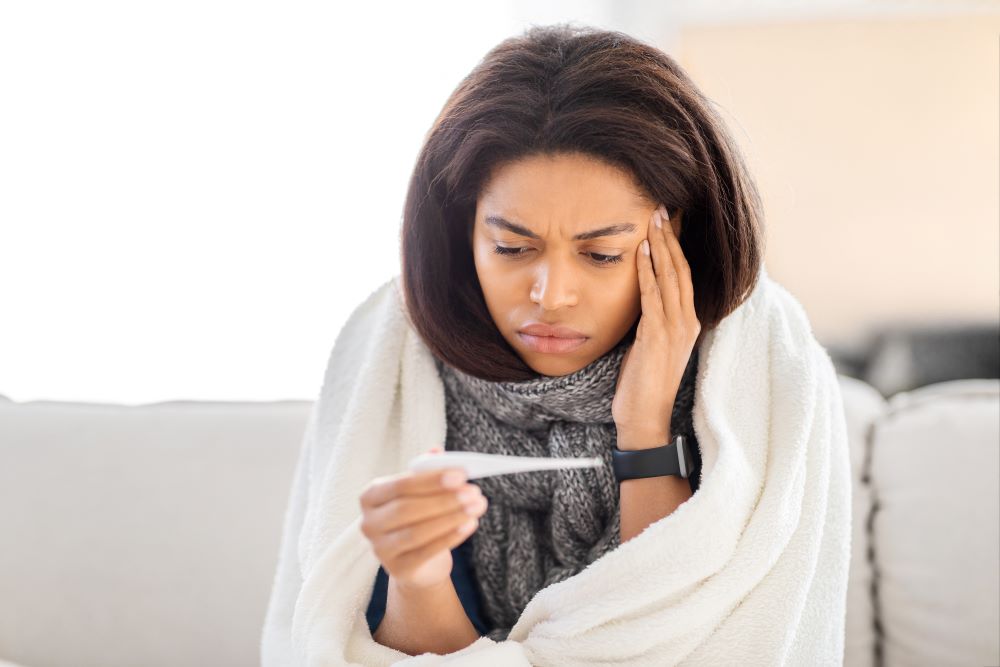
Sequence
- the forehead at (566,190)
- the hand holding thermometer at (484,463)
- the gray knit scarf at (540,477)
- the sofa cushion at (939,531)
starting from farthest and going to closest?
the sofa cushion at (939,531), the gray knit scarf at (540,477), the forehead at (566,190), the hand holding thermometer at (484,463)

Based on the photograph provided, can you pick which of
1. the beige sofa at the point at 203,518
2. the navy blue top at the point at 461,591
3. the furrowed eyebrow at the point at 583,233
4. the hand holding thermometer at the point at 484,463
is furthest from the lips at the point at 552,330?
the beige sofa at the point at 203,518

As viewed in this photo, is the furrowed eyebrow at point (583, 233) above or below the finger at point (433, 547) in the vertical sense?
above

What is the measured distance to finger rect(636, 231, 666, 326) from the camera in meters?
1.06

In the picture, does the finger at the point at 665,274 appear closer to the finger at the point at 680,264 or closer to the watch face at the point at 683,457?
the finger at the point at 680,264

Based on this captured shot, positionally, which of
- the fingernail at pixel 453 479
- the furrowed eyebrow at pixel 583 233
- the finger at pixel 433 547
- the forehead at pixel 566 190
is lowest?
the finger at pixel 433 547

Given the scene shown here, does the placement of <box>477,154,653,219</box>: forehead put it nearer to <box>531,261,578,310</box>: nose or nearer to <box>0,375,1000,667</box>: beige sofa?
<box>531,261,578,310</box>: nose

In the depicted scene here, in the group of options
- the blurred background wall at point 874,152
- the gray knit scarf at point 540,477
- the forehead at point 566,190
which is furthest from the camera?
the blurred background wall at point 874,152

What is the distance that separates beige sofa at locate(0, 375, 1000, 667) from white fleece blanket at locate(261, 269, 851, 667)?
0.23 meters

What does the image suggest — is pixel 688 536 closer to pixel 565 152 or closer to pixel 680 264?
pixel 680 264

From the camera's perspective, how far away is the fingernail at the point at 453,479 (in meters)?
0.80

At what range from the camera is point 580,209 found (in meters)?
0.99

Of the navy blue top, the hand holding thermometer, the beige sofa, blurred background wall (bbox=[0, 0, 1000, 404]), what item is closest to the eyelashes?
the hand holding thermometer

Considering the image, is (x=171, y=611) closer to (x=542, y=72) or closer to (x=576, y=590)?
(x=576, y=590)

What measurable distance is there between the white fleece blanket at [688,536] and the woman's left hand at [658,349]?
0.05 meters
